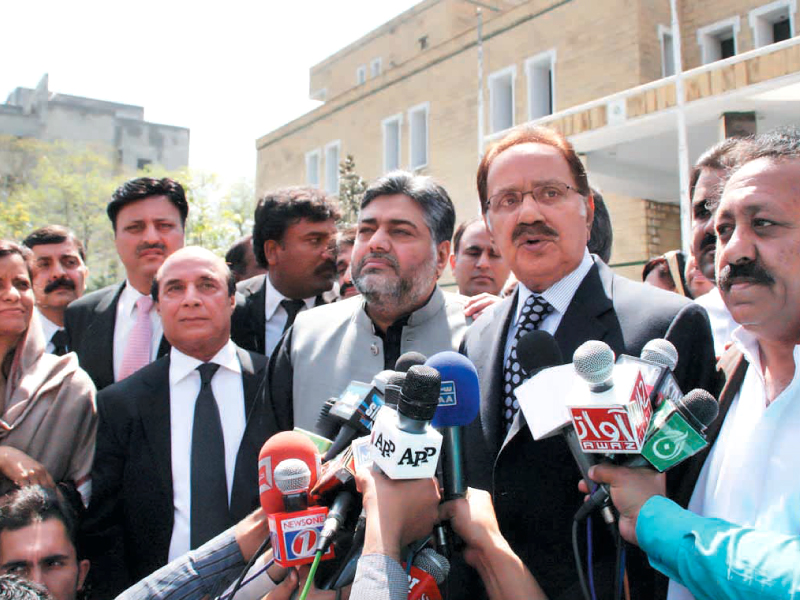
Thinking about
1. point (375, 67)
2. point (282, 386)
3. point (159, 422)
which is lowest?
point (159, 422)

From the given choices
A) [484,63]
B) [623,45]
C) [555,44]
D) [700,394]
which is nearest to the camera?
[700,394]

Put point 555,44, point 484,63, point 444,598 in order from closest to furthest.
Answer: point 444,598 < point 555,44 < point 484,63

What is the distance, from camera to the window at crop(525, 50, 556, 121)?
17328mm

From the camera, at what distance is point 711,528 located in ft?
4.81

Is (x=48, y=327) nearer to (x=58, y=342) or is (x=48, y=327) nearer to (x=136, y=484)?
(x=58, y=342)

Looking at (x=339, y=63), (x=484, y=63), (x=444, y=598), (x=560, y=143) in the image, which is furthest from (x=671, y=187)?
(x=339, y=63)

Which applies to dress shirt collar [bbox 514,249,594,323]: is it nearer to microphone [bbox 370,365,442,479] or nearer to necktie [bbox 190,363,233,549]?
microphone [bbox 370,365,442,479]

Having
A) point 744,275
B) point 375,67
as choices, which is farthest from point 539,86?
point 744,275

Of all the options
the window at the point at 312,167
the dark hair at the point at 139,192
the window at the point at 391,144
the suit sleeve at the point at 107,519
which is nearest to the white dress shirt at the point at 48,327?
the dark hair at the point at 139,192

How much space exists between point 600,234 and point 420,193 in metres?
0.90

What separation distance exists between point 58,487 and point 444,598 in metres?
1.77

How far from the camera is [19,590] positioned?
222 cm

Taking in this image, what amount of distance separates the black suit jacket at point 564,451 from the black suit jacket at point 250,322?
1928 millimetres

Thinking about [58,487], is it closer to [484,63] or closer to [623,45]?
[623,45]
